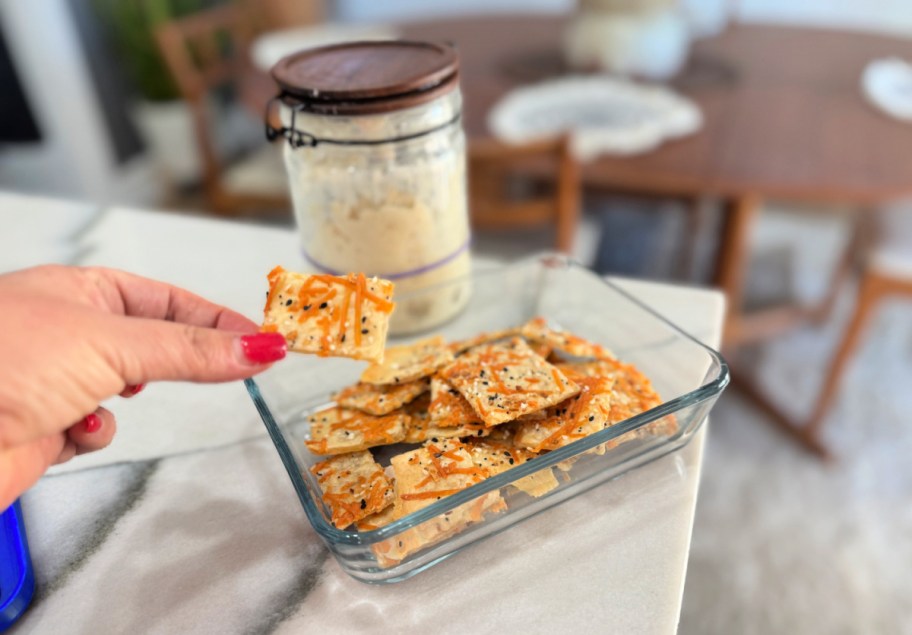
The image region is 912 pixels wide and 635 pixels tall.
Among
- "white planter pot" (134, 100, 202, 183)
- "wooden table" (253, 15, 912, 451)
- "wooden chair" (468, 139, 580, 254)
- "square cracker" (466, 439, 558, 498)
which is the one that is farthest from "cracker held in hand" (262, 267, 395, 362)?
"white planter pot" (134, 100, 202, 183)

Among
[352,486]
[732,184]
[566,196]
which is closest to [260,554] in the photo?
[352,486]

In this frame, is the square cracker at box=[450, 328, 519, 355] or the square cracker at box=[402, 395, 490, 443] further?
the square cracker at box=[450, 328, 519, 355]

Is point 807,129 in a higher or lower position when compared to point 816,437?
higher

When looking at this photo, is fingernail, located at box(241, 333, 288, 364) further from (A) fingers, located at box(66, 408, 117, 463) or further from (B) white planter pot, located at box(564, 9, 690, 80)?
(B) white planter pot, located at box(564, 9, 690, 80)

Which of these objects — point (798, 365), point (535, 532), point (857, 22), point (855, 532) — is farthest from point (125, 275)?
point (857, 22)

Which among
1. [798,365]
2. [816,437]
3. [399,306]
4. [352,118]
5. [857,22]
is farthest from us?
[857,22]

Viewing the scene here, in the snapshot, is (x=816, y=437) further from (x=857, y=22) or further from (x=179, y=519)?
(x=857, y=22)
